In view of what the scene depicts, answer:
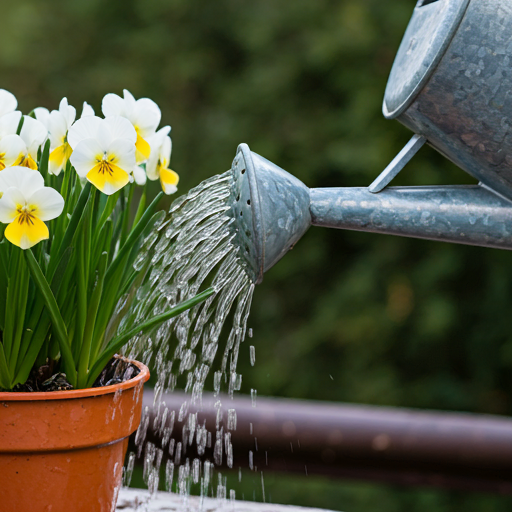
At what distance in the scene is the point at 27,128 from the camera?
55 centimetres

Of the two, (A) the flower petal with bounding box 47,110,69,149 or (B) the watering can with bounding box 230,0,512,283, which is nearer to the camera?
(B) the watering can with bounding box 230,0,512,283

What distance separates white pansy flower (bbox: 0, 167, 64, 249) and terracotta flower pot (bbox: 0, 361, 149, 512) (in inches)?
4.9

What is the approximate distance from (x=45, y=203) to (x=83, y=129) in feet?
0.23

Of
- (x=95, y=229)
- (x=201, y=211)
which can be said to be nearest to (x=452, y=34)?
(x=201, y=211)

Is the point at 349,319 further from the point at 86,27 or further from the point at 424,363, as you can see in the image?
the point at 86,27

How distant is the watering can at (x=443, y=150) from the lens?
1.41 ft

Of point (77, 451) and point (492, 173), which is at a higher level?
point (492, 173)

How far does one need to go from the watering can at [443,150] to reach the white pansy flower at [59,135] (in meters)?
0.18

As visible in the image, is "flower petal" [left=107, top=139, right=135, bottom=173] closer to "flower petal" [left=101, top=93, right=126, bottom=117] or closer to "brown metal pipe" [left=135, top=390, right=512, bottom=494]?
"flower petal" [left=101, top=93, right=126, bottom=117]

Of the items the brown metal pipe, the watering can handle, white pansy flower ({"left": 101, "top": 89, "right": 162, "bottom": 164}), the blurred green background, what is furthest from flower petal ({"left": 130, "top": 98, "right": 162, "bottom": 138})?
the blurred green background

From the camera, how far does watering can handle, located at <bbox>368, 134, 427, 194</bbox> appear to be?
0.48 meters

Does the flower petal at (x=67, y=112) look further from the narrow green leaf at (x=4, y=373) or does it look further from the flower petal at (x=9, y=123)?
the narrow green leaf at (x=4, y=373)

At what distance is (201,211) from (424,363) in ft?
6.20

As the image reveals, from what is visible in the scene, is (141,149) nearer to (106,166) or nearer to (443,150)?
(106,166)
